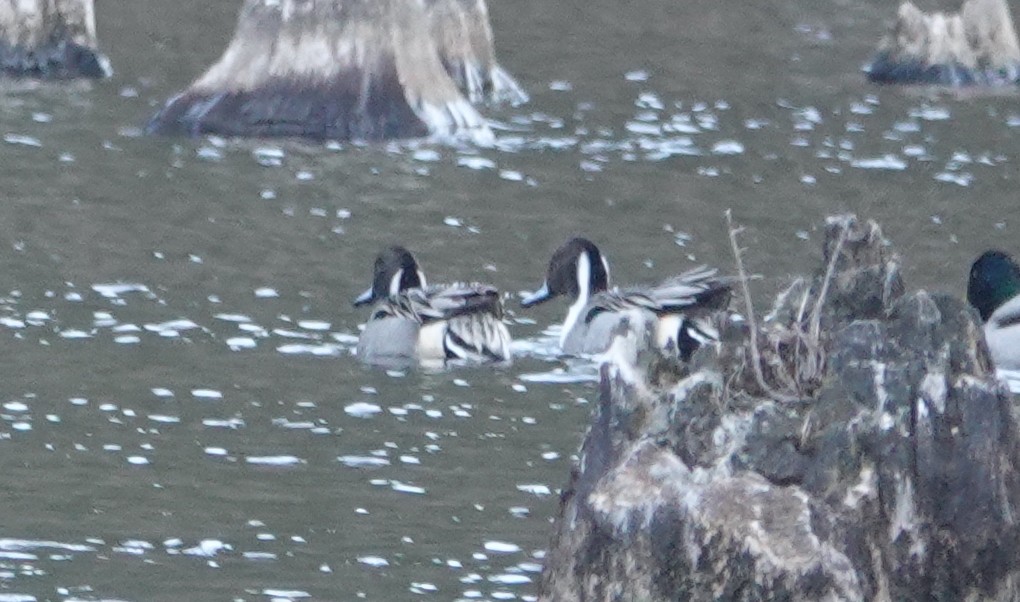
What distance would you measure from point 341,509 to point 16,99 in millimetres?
13623

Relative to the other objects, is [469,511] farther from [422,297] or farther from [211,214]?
[211,214]

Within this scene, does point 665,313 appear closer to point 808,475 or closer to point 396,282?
point 396,282

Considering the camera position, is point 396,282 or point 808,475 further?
point 396,282

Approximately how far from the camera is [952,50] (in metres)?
26.1

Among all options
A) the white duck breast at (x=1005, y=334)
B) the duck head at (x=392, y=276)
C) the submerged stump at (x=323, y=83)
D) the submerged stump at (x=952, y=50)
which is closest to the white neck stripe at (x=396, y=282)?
the duck head at (x=392, y=276)

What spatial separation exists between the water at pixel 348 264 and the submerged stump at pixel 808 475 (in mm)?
1616

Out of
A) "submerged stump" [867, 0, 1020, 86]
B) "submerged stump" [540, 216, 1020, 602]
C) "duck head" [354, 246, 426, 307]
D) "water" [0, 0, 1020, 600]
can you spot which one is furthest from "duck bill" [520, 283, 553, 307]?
"submerged stump" [867, 0, 1020, 86]

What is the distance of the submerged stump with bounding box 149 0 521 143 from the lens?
67.8ft

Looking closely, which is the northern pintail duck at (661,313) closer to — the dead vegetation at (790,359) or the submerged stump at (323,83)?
the dead vegetation at (790,359)

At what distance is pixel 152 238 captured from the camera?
1552 centimetres

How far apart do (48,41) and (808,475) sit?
18592 mm

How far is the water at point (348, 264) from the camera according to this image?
354 inches

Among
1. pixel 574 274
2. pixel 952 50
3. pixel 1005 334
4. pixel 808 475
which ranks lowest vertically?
pixel 952 50

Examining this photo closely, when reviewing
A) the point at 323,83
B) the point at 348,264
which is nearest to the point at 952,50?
the point at 323,83
